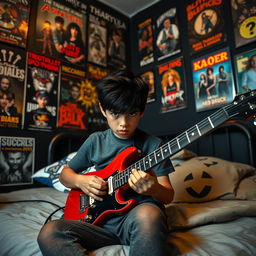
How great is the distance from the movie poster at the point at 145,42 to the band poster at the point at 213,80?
532mm

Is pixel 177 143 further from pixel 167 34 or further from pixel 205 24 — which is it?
pixel 167 34

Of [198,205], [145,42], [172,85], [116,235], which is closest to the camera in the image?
[116,235]

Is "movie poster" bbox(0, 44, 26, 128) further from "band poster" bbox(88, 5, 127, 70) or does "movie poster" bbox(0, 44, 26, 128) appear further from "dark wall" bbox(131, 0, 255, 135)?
"dark wall" bbox(131, 0, 255, 135)

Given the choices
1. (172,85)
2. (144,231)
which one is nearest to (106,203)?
(144,231)

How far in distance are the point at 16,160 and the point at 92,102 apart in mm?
795

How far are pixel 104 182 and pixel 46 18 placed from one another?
5.27ft

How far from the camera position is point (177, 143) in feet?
2.09

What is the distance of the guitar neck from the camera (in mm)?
575

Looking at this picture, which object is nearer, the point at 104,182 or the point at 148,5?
the point at 104,182

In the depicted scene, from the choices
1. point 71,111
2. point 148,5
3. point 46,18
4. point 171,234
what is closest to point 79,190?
point 171,234

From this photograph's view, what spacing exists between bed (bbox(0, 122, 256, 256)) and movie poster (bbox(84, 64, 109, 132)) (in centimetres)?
29

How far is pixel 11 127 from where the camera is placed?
5.09ft

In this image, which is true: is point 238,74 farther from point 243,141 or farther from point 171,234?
point 171,234

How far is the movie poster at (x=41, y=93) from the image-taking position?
166cm
